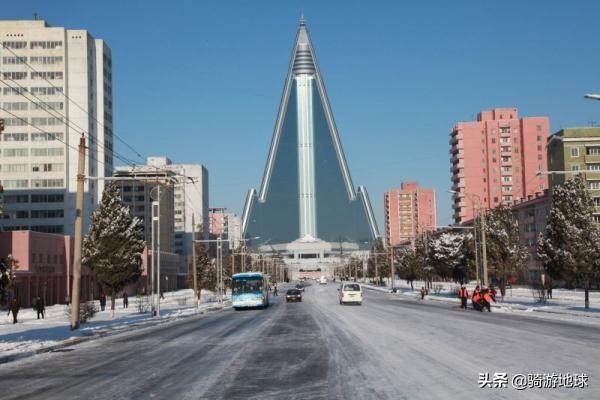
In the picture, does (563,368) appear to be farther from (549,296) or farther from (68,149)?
(68,149)

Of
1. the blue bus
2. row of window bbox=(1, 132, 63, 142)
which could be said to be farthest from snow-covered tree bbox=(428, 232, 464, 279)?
row of window bbox=(1, 132, 63, 142)

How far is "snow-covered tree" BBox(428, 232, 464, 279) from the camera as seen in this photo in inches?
3519

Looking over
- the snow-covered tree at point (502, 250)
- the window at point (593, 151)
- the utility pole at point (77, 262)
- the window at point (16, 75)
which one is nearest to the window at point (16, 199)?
the window at point (16, 75)

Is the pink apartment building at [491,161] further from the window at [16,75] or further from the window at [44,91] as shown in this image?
the window at [16,75]

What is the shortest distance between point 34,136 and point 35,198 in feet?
43.8

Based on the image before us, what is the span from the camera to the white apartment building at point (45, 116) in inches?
5635

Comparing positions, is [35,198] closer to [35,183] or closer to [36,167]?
[35,183]

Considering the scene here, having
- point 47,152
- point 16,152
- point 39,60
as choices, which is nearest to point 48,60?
point 39,60

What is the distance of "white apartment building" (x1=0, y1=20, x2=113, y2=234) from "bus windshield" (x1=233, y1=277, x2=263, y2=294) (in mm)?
82340

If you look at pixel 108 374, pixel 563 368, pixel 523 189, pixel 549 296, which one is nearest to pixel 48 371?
pixel 108 374

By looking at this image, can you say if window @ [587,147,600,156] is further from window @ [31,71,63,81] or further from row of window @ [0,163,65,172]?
window @ [31,71,63,81]

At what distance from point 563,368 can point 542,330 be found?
14486 millimetres

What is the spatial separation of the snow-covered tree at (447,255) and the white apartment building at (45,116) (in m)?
75.5

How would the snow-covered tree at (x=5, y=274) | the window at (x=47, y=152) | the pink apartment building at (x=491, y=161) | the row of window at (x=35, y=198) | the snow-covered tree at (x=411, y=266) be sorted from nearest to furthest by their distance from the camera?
the snow-covered tree at (x=5, y=274) → the snow-covered tree at (x=411, y=266) → the row of window at (x=35, y=198) → the window at (x=47, y=152) → the pink apartment building at (x=491, y=161)
